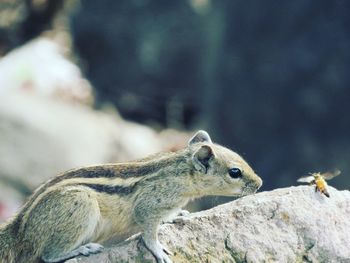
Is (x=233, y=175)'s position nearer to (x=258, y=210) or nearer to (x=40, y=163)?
(x=258, y=210)

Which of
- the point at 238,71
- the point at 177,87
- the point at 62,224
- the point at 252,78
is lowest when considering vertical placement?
the point at 62,224

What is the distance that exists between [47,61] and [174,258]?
11.8 meters

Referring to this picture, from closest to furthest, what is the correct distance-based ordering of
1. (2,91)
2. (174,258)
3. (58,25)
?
1. (174,258)
2. (2,91)
3. (58,25)

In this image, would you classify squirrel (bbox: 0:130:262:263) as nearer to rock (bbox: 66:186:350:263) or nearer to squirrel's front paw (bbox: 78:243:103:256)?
squirrel's front paw (bbox: 78:243:103:256)

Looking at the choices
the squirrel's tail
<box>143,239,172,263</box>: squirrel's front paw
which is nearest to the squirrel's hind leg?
the squirrel's tail

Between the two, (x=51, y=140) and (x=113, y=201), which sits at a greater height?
(x=51, y=140)

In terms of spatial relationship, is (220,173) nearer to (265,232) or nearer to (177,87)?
(265,232)

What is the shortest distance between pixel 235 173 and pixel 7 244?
5.71 feet

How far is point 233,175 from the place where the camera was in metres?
7.41

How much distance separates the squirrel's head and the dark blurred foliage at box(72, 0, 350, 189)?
20.3 feet

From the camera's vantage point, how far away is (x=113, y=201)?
7113 millimetres

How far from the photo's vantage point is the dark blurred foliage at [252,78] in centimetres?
1398

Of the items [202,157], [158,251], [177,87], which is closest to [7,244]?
[158,251]

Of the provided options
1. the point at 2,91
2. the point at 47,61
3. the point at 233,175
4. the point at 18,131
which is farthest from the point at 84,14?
the point at 233,175
